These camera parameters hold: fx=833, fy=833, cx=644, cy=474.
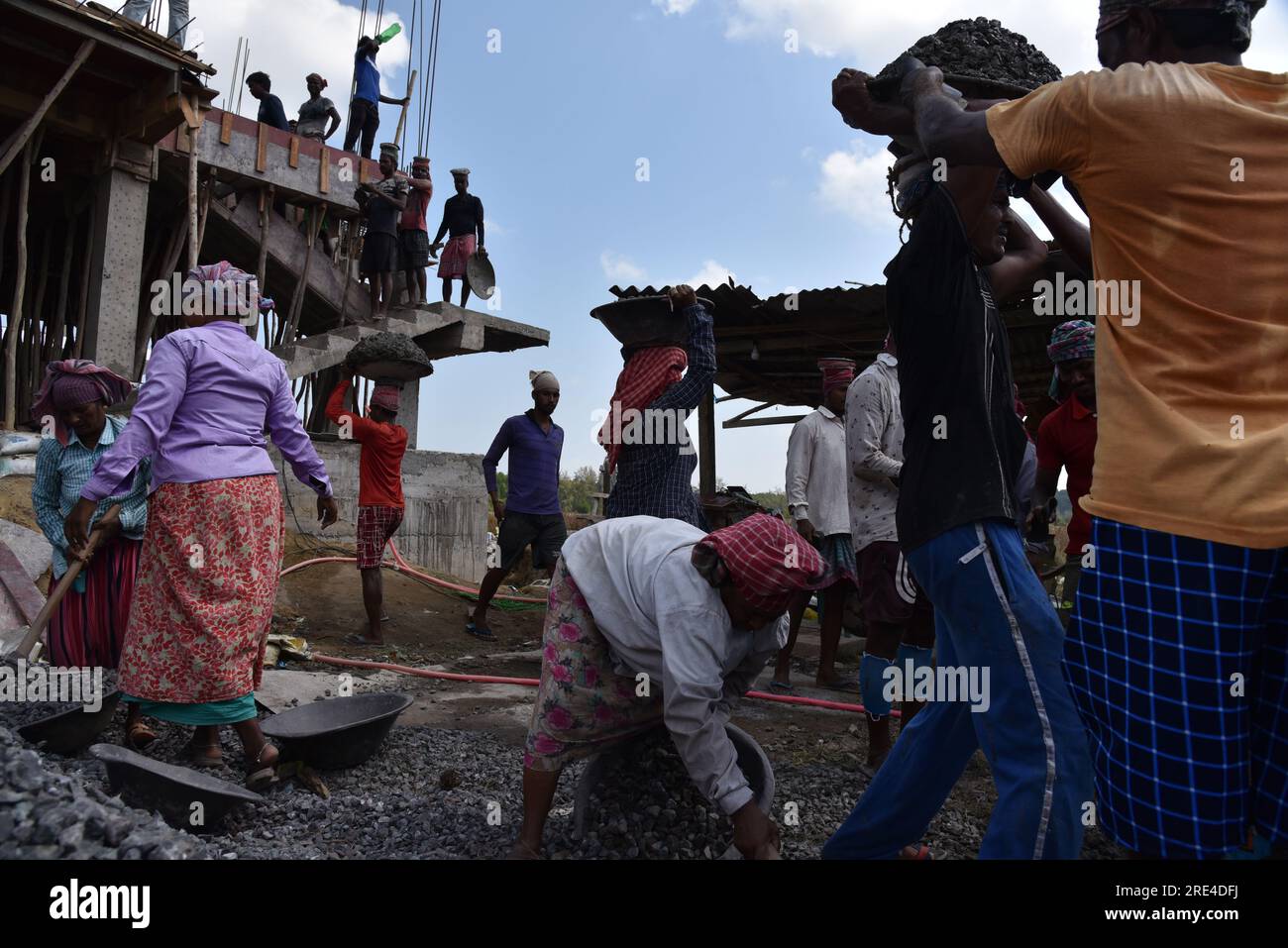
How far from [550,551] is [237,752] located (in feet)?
11.2

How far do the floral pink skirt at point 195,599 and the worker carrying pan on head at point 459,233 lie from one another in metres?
8.15

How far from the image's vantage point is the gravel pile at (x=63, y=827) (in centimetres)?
176

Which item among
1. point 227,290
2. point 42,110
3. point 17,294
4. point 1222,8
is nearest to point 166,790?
point 227,290

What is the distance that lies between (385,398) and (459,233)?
17.5 feet

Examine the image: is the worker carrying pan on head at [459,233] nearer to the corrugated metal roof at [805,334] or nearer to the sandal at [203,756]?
the corrugated metal roof at [805,334]

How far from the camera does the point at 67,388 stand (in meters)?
3.73

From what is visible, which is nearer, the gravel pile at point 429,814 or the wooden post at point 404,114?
the gravel pile at point 429,814

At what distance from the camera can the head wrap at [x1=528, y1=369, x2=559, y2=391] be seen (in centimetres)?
660

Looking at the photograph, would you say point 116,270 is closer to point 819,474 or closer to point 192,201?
point 192,201

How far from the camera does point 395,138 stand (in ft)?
37.8

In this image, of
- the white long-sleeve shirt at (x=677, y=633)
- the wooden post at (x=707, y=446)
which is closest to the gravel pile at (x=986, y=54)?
the white long-sleeve shirt at (x=677, y=633)

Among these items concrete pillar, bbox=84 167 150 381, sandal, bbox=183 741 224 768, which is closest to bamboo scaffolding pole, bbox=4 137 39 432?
concrete pillar, bbox=84 167 150 381
